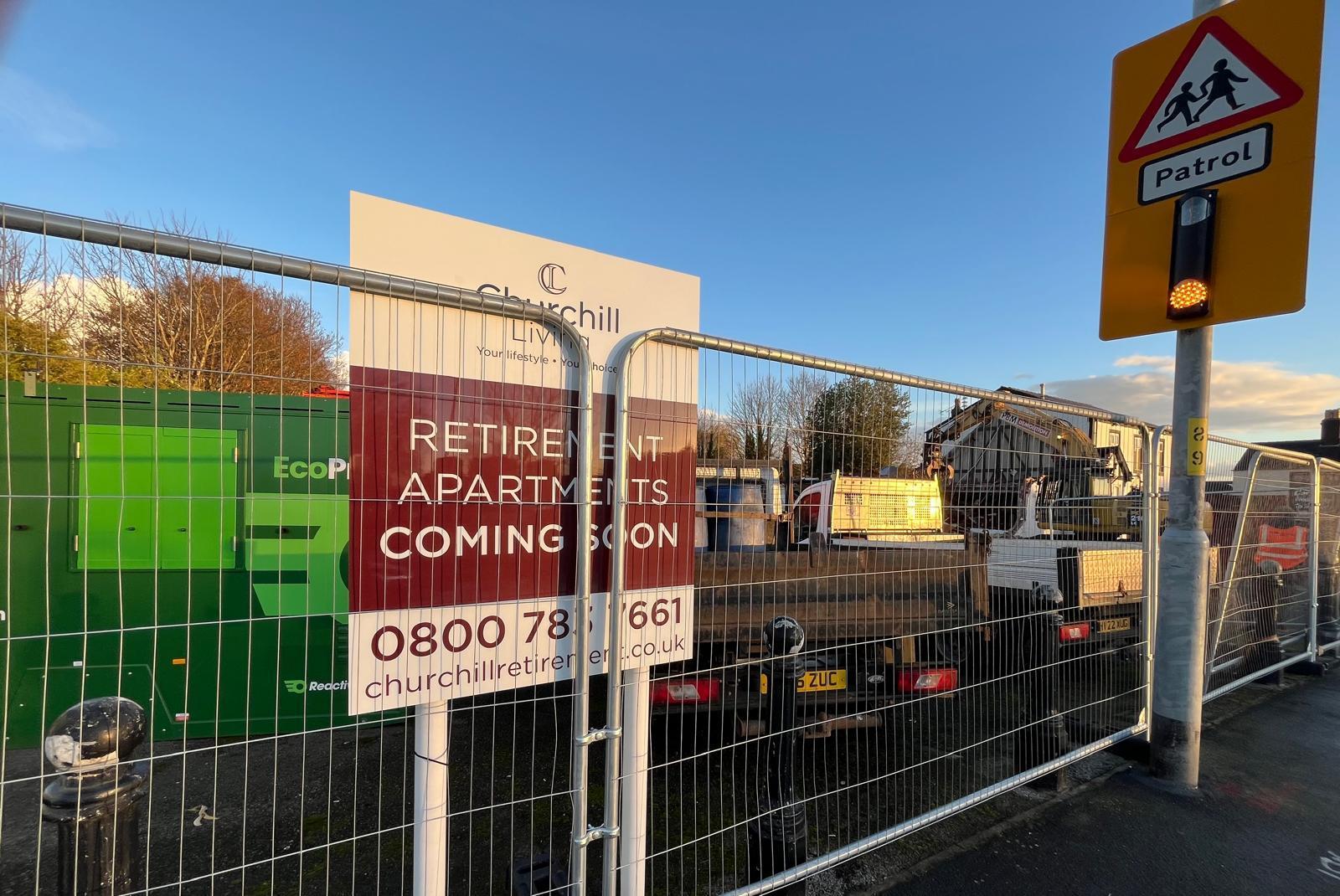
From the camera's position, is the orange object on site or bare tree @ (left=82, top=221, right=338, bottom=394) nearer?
bare tree @ (left=82, top=221, right=338, bottom=394)

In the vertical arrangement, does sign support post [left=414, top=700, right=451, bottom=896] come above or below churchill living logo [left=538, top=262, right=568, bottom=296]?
below

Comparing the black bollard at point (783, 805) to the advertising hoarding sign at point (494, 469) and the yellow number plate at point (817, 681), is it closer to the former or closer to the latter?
the advertising hoarding sign at point (494, 469)

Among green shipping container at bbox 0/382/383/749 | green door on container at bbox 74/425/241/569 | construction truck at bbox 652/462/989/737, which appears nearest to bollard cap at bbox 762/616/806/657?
construction truck at bbox 652/462/989/737

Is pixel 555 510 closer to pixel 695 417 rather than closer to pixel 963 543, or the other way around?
pixel 695 417

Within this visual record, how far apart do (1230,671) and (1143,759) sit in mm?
2662

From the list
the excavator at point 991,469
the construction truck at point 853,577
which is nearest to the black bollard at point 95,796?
the construction truck at point 853,577

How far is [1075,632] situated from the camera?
431 centimetres

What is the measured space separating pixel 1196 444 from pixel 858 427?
2.55 m

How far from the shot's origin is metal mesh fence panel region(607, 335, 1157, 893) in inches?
101

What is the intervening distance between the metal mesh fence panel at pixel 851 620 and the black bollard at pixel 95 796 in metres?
1.55

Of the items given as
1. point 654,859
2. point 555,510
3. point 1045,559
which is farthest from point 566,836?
point 1045,559

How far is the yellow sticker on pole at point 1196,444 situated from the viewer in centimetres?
370

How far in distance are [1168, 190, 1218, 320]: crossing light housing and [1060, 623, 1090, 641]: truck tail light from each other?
2101 millimetres

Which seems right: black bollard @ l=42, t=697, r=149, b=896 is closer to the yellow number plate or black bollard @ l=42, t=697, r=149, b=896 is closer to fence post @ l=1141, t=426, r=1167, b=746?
the yellow number plate
